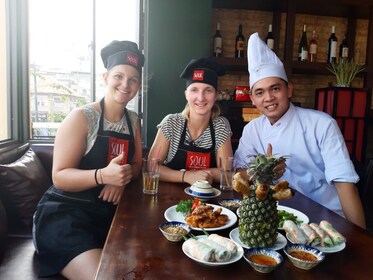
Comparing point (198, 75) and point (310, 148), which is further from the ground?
point (198, 75)

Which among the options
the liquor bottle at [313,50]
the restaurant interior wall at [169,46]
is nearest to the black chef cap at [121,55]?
the restaurant interior wall at [169,46]

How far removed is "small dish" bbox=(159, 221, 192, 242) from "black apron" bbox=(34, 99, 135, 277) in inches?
17.9

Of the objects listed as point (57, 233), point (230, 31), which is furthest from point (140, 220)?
point (230, 31)

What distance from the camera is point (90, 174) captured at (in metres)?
1.45

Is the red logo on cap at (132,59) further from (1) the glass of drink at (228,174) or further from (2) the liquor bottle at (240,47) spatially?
(2) the liquor bottle at (240,47)

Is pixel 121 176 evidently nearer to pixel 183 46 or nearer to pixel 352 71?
→ pixel 183 46

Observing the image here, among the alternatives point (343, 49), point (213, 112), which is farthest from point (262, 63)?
point (343, 49)

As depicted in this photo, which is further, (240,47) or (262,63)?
(240,47)

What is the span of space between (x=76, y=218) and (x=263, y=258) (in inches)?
37.2

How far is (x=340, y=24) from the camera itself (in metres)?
4.18

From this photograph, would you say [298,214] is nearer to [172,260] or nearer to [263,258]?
[263,258]

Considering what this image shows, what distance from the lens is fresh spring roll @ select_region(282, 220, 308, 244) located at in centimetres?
92

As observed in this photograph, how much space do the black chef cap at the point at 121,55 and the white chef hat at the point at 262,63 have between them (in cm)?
64

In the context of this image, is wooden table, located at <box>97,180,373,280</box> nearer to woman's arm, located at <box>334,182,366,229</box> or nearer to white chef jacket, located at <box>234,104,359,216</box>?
woman's arm, located at <box>334,182,366,229</box>
